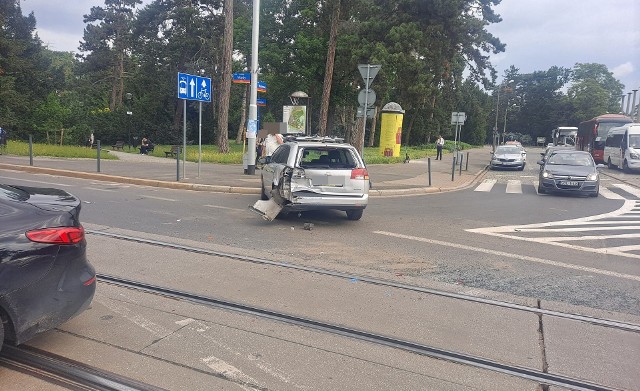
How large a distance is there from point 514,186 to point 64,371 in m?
19.3

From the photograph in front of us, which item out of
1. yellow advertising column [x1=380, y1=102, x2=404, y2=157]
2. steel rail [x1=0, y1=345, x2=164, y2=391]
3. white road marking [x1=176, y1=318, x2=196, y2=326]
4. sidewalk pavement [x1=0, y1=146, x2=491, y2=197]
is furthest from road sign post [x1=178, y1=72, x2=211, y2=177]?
yellow advertising column [x1=380, y1=102, x2=404, y2=157]

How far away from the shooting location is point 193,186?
1505 cm

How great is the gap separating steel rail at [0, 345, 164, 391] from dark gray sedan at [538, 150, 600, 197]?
16.0 m

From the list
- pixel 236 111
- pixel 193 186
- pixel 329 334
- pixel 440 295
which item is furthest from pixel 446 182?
pixel 236 111

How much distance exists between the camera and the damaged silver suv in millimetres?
9539

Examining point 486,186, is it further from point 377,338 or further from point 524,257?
point 377,338

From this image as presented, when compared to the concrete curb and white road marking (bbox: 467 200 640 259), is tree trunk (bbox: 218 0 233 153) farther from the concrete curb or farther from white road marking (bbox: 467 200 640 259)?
white road marking (bbox: 467 200 640 259)

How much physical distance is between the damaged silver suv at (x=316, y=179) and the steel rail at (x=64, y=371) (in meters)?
5.88

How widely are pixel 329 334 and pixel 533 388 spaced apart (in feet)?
5.76

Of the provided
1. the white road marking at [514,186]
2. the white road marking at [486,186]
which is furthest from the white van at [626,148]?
the white road marking at [486,186]

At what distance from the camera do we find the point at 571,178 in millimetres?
16438

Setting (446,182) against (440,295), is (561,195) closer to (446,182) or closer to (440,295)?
(446,182)

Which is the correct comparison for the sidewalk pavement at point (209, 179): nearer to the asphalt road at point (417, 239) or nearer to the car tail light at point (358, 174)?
the asphalt road at point (417, 239)

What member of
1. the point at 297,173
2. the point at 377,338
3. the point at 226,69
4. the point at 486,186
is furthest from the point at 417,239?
the point at 226,69
